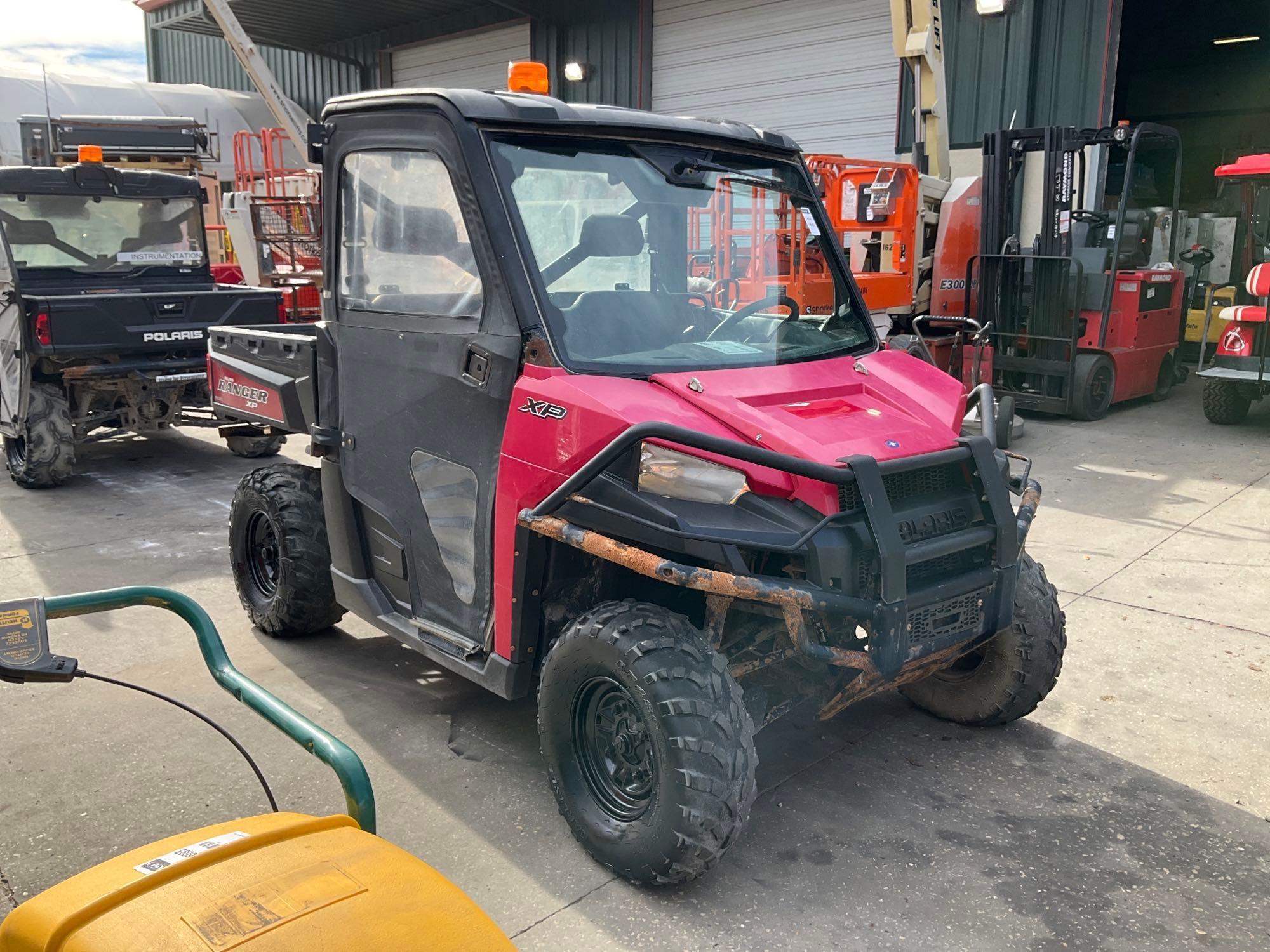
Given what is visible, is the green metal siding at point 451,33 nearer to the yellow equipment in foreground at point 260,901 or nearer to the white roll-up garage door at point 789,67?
the white roll-up garage door at point 789,67

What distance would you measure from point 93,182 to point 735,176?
6.96m

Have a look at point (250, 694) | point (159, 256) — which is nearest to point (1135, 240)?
point (159, 256)

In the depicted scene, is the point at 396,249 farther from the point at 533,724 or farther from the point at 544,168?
the point at 533,724

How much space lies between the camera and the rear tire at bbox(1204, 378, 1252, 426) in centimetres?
1017

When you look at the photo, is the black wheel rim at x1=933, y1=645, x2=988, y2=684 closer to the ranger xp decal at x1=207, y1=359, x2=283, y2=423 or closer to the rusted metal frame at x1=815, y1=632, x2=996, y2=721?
the rusted metal frame at x1=815, y1=632, x2=996, y2=721

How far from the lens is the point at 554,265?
A: 3.31 meters

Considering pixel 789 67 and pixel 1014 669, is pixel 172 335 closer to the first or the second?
pixel 1014 669

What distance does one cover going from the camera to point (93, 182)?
8766 millimetres

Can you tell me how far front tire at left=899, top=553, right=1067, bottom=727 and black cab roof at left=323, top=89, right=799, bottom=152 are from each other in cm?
175

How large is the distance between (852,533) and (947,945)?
1079 mm

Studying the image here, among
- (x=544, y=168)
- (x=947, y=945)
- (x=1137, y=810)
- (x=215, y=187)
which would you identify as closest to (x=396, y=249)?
(x=544, y=168)

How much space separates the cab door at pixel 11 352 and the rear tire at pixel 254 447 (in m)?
1.60

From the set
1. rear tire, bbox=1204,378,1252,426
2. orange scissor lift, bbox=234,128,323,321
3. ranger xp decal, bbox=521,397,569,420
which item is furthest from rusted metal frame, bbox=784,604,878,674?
orange scissor lift, bbox=234,128,323,321

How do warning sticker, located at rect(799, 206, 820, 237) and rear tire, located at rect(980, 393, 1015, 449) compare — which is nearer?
warning sticker, located at rect(799, 206, 820, 237)
